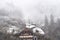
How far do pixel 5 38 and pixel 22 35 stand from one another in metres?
4.87

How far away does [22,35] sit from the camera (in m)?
25.5

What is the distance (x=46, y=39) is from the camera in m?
23.5

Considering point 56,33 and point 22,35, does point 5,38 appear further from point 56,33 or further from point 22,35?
point 56,33

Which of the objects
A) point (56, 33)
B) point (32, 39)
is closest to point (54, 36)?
point (56, 33)

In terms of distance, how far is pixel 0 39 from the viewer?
69.5ft

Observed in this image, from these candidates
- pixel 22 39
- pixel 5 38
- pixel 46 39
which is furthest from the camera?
pixel 22 39

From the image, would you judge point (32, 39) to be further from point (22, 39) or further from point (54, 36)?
point (54, 36)

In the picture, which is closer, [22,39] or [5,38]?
[5,38]

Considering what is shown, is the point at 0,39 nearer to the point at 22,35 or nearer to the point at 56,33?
the point at 22,35

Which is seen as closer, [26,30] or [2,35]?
[2,35]

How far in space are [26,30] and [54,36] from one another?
373 centimetres

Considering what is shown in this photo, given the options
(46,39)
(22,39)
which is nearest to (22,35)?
(22,39)

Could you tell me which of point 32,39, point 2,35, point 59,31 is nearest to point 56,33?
point 59,31

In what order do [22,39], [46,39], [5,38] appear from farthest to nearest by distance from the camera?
[22,39] < [46,39] < [5,38]
